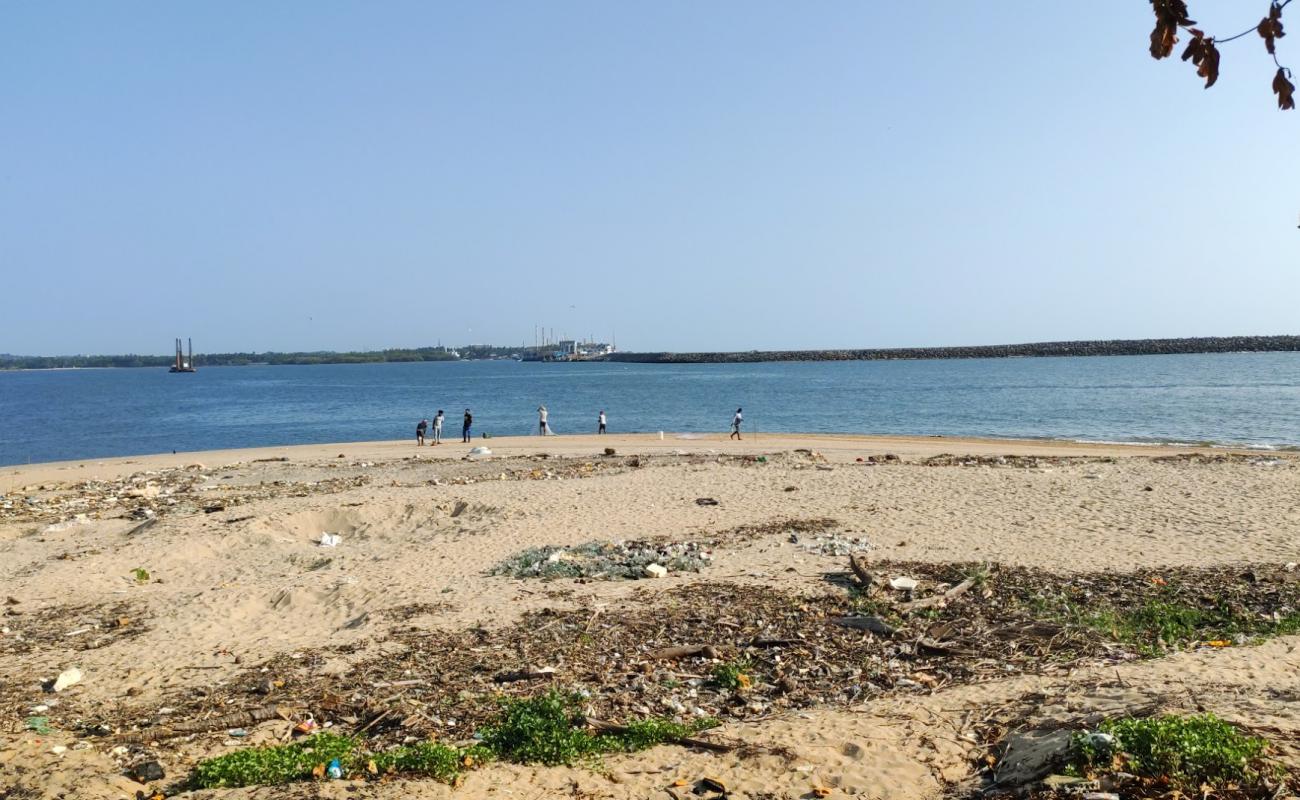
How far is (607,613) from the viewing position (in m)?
10.4

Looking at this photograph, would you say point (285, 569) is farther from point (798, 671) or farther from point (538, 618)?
point (798, 671)

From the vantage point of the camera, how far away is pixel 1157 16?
9.80 feet

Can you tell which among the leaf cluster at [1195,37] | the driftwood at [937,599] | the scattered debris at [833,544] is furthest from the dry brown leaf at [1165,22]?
the scattered debris at [833,544]

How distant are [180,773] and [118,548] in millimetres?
10226

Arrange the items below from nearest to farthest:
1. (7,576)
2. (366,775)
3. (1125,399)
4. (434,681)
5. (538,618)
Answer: (366,775), (434,681), (538,618), (7,576), (1125,399)

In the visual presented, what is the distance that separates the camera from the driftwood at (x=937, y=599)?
33.7 ft

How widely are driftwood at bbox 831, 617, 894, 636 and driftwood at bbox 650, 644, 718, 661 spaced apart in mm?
1645

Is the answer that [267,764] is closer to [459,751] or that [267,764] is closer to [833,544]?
[459,751]

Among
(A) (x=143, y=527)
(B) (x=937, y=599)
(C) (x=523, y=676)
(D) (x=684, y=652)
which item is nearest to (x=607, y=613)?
(D) (x=684, y=652)

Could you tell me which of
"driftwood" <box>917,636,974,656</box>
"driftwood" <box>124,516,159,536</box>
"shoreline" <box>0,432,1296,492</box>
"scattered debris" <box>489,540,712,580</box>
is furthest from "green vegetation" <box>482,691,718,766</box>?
"shoreline" <box>0,432,1296,492</box>

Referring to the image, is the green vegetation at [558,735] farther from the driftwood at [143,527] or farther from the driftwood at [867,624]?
the driftwood at [143,527]

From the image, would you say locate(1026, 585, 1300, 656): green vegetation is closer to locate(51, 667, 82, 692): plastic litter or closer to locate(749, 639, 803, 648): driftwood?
locate(749, 639, 803, 648): driftwood

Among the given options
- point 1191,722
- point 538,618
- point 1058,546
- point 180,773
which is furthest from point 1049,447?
point 180,773

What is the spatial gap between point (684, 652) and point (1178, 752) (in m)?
4.63
